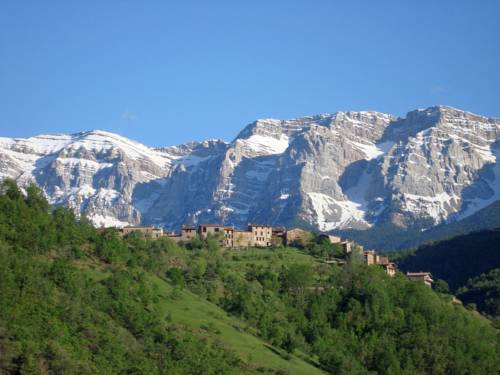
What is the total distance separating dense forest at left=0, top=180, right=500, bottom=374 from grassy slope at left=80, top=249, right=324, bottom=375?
0.30 meters

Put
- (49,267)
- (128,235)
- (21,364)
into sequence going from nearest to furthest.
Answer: (21,364) < (49,267) < (128,235)

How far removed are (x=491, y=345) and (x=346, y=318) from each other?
23.0 meters

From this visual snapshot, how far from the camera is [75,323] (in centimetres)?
12100

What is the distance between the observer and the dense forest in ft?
388

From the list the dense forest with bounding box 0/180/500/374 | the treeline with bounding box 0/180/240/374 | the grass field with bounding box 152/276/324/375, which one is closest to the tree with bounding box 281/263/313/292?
the dense forest with bounding box 0/180/500/374

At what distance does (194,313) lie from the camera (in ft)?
495

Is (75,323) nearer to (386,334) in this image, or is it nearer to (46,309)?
(46,309)

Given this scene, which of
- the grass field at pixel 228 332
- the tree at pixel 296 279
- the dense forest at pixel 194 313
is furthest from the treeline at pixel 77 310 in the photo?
the tree at pixel 296 279

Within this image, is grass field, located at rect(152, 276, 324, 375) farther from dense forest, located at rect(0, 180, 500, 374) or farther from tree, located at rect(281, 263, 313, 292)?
tree, located at rect(281, 263, 313, 292)

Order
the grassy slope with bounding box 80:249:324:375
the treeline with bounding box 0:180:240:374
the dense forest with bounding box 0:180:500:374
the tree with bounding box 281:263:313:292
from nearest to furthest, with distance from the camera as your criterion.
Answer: the treeline with bounding box 0:180:240:374
the dense forest with bounding box 0:180:500:374
the grassy slope with bounding box 80:249:324:375
the tree with bounding box 281:263:313:292

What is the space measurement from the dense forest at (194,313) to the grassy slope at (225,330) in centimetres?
30

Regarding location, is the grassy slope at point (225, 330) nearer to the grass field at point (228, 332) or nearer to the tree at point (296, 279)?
the grass field at point (228, 332)

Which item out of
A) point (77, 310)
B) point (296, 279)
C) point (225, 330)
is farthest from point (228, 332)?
point (296, 279)

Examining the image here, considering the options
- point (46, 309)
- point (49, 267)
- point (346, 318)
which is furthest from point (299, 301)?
point (46, 309)
